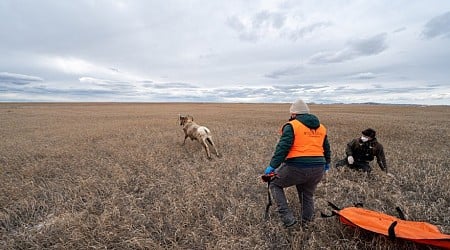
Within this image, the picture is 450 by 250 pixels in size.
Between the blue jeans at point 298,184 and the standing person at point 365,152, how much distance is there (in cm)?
296

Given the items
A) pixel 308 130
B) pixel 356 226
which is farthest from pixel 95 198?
pixel 356 226

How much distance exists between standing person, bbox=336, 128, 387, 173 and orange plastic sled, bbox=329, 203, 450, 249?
9.44ft

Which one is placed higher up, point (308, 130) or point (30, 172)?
point (308, 130)

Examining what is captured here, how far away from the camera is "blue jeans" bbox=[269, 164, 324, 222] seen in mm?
3504

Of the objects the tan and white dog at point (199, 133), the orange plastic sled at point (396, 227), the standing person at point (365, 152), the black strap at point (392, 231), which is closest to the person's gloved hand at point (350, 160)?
the standing person at point (365, 152)

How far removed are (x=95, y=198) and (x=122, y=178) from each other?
109cm

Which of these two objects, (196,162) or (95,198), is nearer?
(95,198)

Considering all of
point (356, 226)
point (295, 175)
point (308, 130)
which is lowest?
point (356, 226)

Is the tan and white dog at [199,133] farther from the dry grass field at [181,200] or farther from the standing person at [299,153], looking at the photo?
the standing person at [299,153]

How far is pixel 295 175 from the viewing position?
3.52 m

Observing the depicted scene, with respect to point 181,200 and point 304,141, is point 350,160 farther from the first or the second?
point 181,200

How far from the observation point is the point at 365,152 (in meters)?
6.11

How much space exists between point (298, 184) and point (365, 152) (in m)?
3.40

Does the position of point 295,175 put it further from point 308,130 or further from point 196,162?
point 196,162
